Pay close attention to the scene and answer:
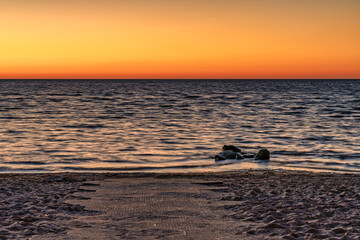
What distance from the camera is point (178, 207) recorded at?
30.3 ft

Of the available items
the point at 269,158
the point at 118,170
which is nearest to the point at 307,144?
the point at 269,158

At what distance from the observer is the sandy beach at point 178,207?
7488 mm

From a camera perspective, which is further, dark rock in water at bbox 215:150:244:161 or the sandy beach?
dark rock in water at bbox 215:150:244:161

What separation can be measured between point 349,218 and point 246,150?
42.8 ft

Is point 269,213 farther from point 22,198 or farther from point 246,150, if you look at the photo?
point 246,150

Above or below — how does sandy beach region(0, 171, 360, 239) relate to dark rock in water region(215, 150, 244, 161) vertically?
above

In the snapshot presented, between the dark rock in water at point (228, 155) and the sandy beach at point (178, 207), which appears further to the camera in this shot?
the dark rock in water at point (228, 155)

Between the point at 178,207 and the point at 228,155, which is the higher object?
the point at 178,207

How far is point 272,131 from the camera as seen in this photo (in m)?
29.8

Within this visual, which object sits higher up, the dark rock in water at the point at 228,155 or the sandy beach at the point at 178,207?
the sandy beach at the point at 178,207

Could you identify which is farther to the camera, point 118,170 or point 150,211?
point 118,170


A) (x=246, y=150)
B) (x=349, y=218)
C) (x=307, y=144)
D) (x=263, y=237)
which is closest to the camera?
(x=263, y=237)

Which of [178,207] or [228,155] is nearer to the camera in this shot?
[178,207]

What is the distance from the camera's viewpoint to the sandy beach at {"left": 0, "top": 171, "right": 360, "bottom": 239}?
749cm
